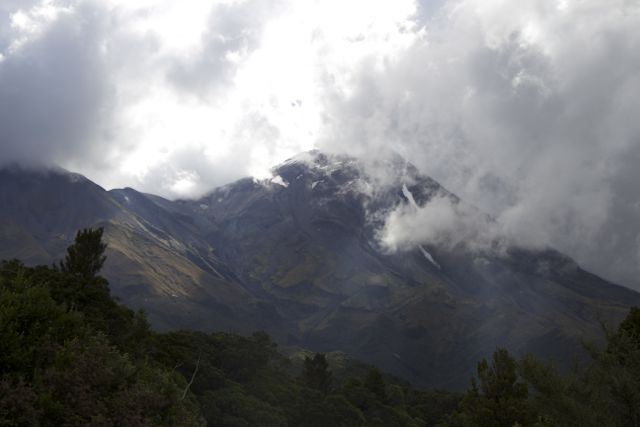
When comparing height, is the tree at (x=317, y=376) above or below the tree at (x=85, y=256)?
below

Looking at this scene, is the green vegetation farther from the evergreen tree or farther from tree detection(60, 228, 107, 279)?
the evergreen tree

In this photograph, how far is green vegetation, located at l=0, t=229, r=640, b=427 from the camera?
17609 millimetres

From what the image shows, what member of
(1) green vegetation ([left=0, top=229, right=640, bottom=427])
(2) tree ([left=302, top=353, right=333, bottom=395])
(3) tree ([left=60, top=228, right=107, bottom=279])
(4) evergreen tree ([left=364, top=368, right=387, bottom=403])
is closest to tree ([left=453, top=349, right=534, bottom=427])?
(1) green vegetation ([left=0, top=229, right=640, bottom=427])

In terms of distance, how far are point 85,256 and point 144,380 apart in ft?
133

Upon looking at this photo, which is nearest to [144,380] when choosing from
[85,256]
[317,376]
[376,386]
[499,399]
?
[499,399]

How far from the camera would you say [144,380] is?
2198cm

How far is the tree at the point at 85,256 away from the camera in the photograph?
57.3 m

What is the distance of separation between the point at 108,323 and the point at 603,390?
109ft

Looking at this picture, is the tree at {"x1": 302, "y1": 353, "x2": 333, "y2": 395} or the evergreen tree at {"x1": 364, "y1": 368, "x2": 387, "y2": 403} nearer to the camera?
the evergreen tree at {"x1": 364, "y1": 368, "x2": 387, "y2": 403}

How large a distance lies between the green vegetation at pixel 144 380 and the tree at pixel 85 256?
0.12 meters

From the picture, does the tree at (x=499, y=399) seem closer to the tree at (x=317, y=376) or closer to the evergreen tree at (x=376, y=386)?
the evergreen tree at (x=376, y=386)

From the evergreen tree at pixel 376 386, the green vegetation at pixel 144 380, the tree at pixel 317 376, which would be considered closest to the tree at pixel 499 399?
the green vegetation at pixel 144 380

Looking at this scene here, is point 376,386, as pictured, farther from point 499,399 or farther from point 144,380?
point 144,380

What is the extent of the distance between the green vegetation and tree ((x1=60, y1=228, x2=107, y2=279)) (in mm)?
116
